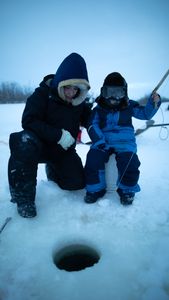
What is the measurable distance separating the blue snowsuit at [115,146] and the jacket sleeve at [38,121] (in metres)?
0.45

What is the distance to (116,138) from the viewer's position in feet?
8.44

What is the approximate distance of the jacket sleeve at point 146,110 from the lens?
2.57 m

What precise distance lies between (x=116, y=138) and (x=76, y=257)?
1.21 meters

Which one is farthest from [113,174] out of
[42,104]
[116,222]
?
[42,104]

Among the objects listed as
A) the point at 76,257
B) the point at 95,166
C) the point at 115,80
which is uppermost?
the point at 115,80

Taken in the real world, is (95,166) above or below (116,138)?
below

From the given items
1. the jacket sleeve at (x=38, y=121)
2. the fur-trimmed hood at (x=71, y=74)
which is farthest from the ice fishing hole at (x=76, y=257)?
the fur-trimmed hood at (x=71, y=74)

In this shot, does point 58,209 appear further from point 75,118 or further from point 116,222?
point 75,118

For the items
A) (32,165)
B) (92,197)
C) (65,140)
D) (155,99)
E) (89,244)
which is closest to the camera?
(89,244)

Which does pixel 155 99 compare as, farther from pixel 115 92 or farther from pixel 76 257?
pixel 76 257

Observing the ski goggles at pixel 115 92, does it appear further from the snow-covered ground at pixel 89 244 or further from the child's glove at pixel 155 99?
the snow-covered ground at pixel 89 244

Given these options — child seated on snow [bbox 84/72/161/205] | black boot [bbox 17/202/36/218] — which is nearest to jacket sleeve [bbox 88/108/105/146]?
child seated on snow [bbox 84/72/161/205]

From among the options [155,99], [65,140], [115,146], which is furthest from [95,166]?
[155,99]

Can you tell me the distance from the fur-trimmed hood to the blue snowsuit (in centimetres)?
41
